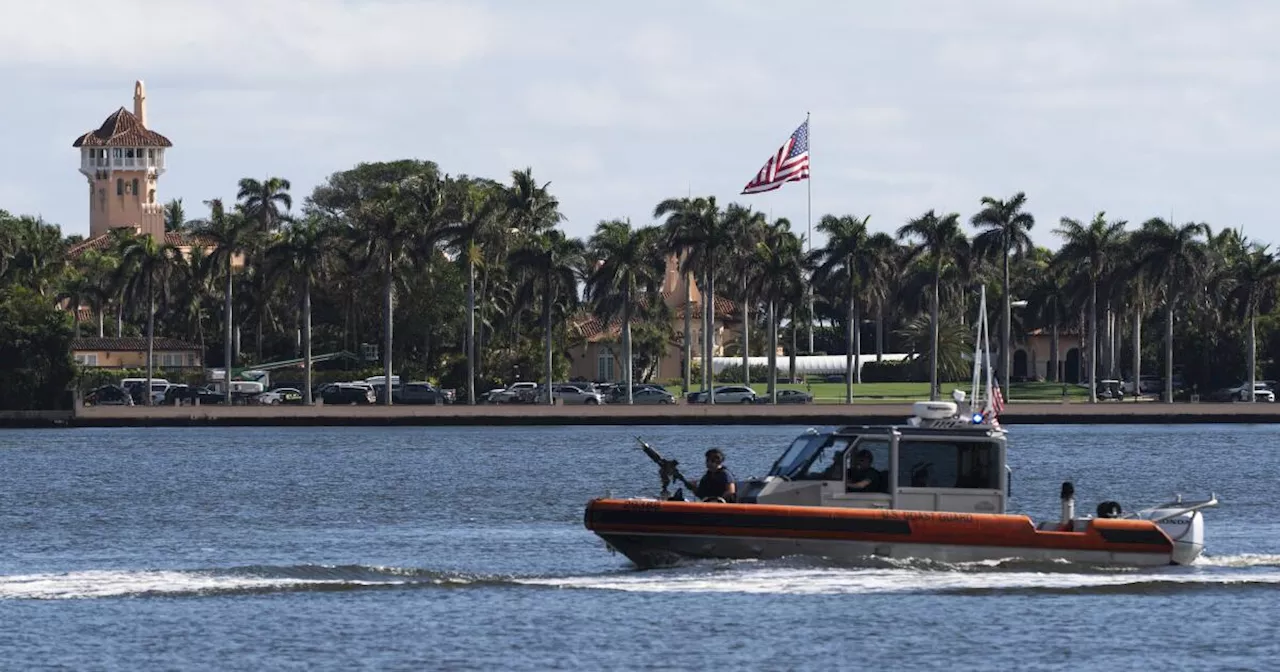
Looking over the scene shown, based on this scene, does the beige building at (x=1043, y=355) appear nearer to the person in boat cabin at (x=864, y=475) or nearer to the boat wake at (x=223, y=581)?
the person in boat cabin at (x=864, y=475)

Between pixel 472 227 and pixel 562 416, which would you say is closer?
pixel 562 416

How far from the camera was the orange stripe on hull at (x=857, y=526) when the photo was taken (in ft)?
A: 109

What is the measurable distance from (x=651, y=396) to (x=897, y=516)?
280 ft

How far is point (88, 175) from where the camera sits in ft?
644

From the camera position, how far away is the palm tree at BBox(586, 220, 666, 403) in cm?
11881

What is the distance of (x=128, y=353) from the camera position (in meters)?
138

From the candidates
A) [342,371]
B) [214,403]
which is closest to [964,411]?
[214,403]

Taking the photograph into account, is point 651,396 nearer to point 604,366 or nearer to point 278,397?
point 278,397

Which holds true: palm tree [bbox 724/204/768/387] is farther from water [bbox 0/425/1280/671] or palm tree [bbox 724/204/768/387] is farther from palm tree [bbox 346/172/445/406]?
water [bbox 0/425/1280/671]

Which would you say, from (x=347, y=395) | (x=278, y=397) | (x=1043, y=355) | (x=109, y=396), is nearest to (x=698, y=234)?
(x=347, y=395)

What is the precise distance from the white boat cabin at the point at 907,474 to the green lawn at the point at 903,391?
278ft

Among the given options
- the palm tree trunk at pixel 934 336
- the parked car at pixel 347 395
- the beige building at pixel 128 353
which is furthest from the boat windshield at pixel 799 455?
the beige building at pixel 128 353

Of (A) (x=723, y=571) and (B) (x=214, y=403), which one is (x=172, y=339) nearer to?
(B) (x=214, y=403)

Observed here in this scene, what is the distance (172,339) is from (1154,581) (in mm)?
116602
